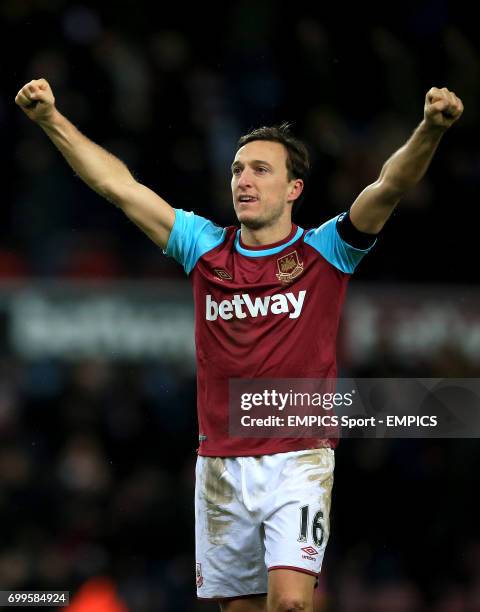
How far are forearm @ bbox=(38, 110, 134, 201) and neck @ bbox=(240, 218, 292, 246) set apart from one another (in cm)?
54

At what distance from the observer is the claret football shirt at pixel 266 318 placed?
4.88 meters

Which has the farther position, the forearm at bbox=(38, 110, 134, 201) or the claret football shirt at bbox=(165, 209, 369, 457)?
the forearm at bbox=(38, 110, 134, 201)

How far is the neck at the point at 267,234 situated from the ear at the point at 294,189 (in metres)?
0.10

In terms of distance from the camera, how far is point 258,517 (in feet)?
15.8

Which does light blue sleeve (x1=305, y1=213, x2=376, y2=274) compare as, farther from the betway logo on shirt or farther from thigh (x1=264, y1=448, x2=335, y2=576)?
thigh (x1=264, y1=448, x2=335, y2=576)

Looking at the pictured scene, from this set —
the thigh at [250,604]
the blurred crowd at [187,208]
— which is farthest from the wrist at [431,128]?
the blurred crowd at [187,208]

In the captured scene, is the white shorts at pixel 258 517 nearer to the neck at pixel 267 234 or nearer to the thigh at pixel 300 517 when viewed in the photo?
the thigh at pixel 300 517

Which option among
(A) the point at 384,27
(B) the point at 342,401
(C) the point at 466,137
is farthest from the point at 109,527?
(A) the point at 384,27

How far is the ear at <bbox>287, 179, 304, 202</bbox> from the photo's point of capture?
518 centimetres

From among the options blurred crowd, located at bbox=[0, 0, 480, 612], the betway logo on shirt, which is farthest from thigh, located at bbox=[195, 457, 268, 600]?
blurred crowd, located at bbox=[0, 0, 480, 612]

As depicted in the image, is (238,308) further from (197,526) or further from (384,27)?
(384,27)

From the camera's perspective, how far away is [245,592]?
490 cm

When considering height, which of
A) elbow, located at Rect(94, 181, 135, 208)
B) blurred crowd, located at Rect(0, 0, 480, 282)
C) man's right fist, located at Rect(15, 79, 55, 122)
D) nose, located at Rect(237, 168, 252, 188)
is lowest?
elbow, located at Rect(94, 181, 135, 208)

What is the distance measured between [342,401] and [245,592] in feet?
3.98
